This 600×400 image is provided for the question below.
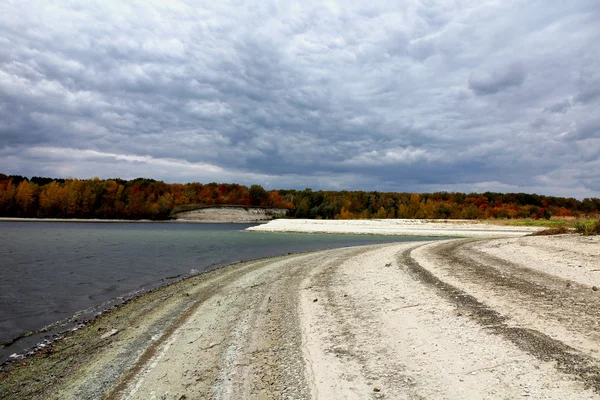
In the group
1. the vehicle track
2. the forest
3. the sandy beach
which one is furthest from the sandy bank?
the forest

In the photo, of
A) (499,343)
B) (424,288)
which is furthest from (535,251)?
(499,343)

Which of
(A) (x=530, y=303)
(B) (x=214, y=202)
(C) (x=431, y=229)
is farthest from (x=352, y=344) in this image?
(B) (x=214, y=202)

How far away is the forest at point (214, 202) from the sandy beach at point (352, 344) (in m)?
110

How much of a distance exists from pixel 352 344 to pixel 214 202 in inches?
5996

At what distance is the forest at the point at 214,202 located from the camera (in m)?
116

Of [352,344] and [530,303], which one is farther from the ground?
[530,303]

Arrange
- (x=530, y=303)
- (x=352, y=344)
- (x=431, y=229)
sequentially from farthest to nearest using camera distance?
(x=431, y=229)
(x=530, y=303)
(x=352, y=344)

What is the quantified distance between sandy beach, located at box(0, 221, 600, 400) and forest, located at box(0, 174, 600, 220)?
4321 inches

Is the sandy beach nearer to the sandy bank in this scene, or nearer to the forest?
the sandy bank

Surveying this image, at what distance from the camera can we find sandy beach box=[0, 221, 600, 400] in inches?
176

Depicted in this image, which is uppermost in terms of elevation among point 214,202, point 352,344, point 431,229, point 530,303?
point 214,202

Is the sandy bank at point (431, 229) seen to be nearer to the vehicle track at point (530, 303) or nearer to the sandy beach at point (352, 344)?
the vehicle track at point (530, 303)

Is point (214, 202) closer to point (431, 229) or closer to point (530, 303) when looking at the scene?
Answer: point (431, 229)

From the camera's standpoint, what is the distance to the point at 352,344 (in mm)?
5969
